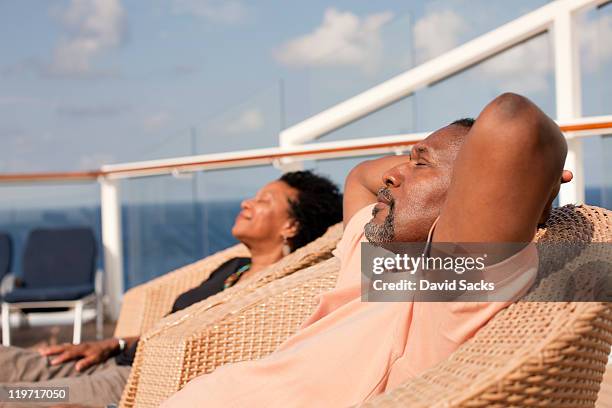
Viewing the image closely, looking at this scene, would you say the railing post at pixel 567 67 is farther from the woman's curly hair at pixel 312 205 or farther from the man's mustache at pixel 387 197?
the man's mustache at pixel 387 197

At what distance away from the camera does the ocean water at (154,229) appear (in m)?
5.08

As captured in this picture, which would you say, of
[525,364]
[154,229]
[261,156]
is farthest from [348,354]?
[154,229]

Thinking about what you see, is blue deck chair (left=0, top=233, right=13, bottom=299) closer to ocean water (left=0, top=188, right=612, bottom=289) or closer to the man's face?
ocean water (left=0, top=188, right=612, bottom=289)

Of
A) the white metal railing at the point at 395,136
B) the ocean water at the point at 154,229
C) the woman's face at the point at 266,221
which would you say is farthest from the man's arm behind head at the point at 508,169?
the ocean water at the point at 154,229

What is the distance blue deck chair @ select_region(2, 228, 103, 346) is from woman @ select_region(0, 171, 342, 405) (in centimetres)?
248

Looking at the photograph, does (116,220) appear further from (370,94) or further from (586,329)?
(586,329)

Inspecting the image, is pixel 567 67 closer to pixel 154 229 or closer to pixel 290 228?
pixel 290 228

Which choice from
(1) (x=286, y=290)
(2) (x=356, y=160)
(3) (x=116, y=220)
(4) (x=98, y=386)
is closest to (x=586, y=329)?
(1) (x=286, y=290)

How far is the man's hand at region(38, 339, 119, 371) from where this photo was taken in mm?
2492

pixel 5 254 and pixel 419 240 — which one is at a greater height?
pixel 419 240

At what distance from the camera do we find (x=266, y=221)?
2.77m

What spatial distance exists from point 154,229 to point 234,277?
2.94 m

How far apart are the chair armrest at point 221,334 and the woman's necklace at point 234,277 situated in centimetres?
65

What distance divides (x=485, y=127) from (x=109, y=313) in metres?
5.15
